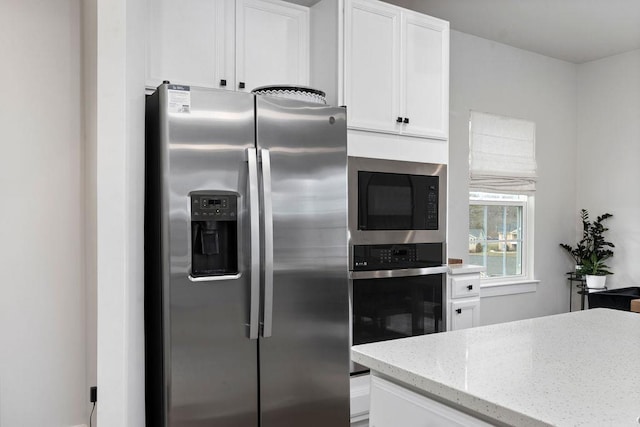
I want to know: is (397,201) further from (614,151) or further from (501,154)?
(614,151)

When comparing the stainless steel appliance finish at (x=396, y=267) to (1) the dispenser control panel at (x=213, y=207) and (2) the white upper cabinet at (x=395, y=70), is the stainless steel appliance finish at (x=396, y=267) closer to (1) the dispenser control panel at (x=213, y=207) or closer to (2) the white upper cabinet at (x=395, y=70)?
(2) the white upper cabinet at (x=395, y=70)

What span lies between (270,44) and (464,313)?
2.04 metres

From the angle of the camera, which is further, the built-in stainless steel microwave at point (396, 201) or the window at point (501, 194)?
the window at point (501, 194)

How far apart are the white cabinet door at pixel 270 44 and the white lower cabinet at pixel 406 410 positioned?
1885mm

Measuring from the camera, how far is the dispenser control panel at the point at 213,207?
2125 mm

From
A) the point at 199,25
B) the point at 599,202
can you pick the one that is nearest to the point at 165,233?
the point at 199,25

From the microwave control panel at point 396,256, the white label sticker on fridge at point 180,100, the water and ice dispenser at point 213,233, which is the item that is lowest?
the microwave control panel at point 396,256

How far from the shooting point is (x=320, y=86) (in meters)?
2.92

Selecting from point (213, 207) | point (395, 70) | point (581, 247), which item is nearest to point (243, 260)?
point (213, 207)

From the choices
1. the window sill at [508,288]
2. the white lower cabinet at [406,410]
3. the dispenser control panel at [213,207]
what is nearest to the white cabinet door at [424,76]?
the dispenser control panel at [213,207]

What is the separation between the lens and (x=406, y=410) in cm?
127

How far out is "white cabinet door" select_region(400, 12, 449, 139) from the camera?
10.1 ft

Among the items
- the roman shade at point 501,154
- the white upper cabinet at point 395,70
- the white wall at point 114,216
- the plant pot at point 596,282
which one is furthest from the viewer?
the plant pot at point 596,282

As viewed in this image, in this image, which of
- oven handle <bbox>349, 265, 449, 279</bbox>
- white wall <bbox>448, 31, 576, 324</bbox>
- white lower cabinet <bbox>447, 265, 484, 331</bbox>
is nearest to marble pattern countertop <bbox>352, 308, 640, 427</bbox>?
oven handle <bbox>349, 265, 449, 279</bbox>
